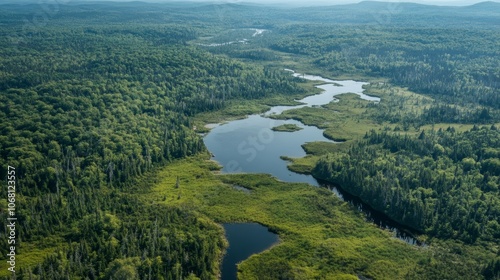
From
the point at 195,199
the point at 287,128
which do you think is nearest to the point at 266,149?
the point at 287,128

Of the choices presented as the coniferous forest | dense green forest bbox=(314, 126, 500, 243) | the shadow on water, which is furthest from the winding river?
the shadow on water

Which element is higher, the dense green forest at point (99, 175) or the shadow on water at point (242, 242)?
the dense green forest at point (99, 175)

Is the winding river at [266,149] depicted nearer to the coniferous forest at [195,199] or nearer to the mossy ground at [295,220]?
the coniferous forest at [195,199]

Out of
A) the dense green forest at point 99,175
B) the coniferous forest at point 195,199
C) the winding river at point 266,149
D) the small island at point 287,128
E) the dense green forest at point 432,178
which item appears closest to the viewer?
the dense green forest at point 99,175

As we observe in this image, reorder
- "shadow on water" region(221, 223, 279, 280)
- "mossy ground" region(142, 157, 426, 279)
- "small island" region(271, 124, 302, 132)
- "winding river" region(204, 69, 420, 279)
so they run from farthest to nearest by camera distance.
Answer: "small island" region(271, 124, 302, 132)
"winding river" region(204, 69, 420, 279)
"mossy ground" region(142, 157, 426, 279)
"shadow on water" region(221, 223, 279, 280)

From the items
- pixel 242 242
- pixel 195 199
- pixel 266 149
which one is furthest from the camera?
pixel 266 149

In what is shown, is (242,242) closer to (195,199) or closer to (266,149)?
(195,199)

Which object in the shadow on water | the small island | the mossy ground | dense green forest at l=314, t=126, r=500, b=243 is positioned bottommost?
the shadow on water

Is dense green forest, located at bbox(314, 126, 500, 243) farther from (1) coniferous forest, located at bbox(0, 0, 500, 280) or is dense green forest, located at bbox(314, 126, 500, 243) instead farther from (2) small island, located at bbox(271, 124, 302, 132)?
(2) small island, located at bbox(271, 124, 302, 132)

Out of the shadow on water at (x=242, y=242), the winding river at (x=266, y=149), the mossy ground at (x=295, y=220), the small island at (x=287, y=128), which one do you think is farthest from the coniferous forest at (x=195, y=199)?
the small island at (x=287, y=128)
